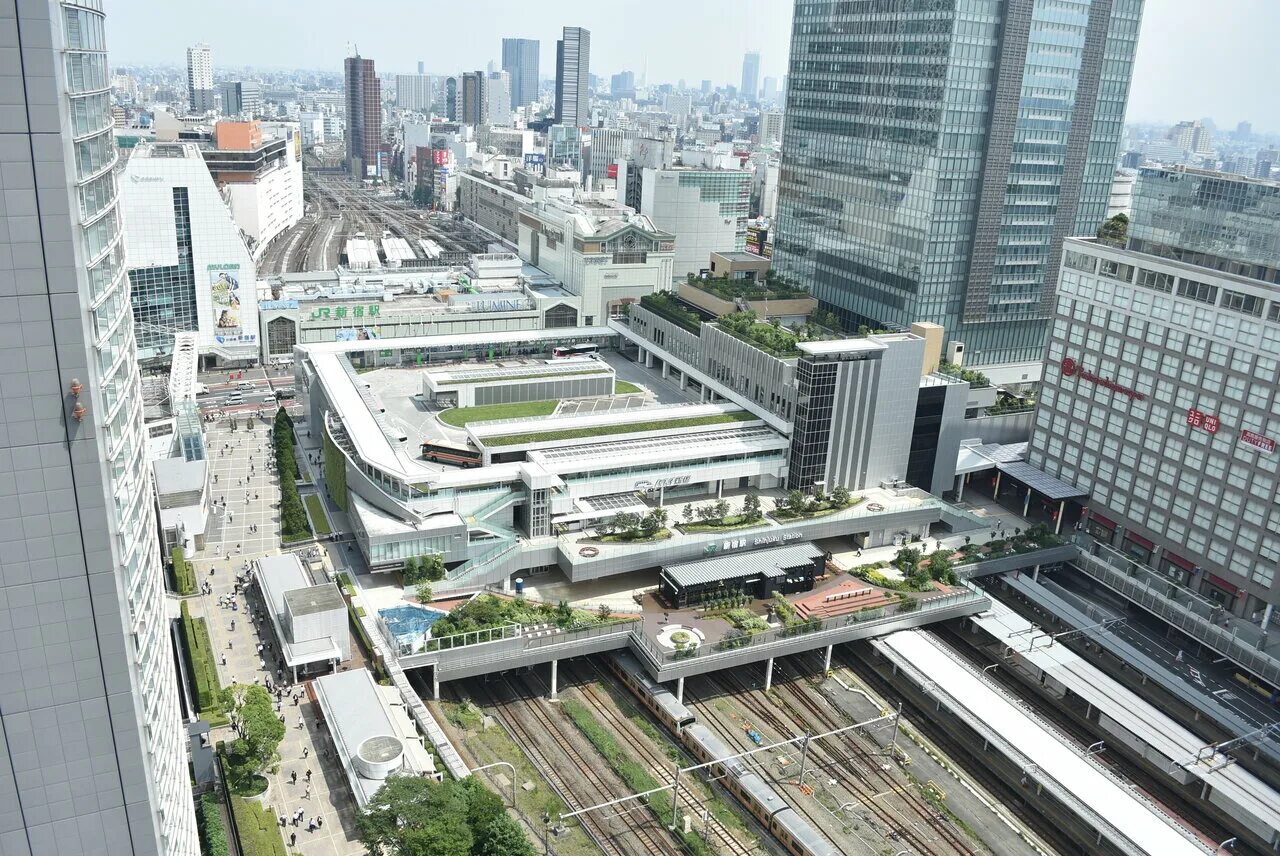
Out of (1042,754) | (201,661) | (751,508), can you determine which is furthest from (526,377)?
(1042,754)

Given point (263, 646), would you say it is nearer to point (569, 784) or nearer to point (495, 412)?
point (569, 784)

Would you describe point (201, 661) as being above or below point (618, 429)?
below

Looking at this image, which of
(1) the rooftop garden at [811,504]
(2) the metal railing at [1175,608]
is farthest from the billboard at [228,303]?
(2) the metal railing at [1175,608]

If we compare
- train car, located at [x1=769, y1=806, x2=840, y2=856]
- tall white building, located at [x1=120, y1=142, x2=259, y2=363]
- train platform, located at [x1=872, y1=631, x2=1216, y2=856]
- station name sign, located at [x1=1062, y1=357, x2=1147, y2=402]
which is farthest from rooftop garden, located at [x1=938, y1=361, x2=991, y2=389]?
tall white building, located at [x1=120, y1=142, x2=259, y2=363]

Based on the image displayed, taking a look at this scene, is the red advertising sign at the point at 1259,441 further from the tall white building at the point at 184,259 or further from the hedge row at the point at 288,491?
the tall white building at the point at 184,259

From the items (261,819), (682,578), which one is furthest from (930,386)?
(261,819)

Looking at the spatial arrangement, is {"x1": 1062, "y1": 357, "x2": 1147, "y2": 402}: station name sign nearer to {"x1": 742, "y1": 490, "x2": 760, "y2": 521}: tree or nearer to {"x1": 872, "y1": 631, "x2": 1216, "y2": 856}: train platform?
{"x1": 872, "y1": 631, "x2": 1216, "y2": 856}: train platform
